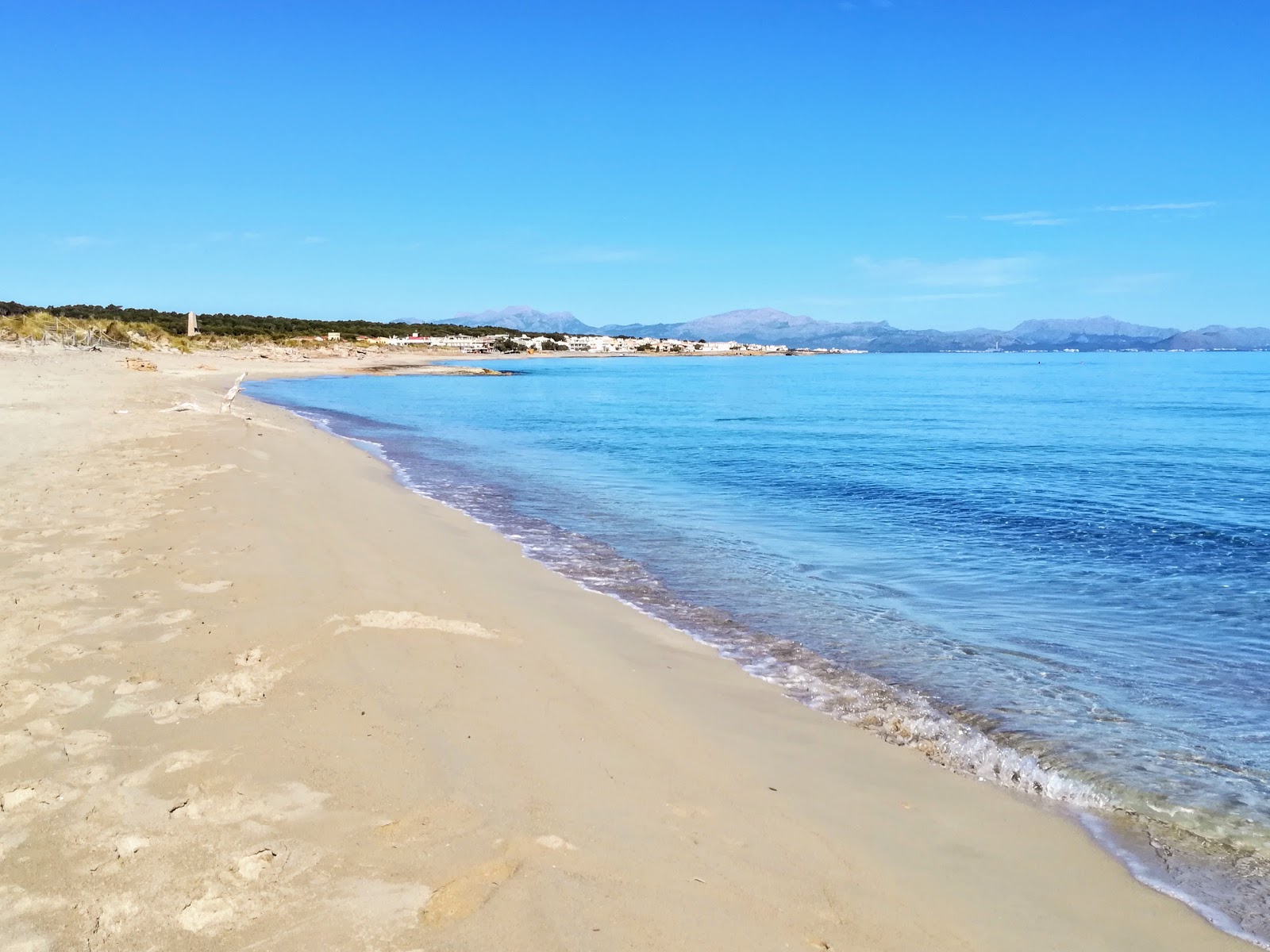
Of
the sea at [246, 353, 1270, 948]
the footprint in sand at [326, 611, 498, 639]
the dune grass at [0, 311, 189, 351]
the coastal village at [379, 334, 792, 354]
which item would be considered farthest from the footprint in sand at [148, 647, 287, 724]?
the coastal village at [379, 334, 792, 354]

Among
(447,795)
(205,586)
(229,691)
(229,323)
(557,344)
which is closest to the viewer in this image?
(447,795)

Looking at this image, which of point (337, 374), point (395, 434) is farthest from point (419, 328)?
point (395, 434)

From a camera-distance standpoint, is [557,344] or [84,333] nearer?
[84,333]

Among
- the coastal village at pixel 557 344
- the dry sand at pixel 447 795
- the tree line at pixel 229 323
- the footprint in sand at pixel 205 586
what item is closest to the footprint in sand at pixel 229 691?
the dry sand at pixel 447 795

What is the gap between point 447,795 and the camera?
12.5 ft

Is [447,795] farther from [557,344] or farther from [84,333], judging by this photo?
[557,344]

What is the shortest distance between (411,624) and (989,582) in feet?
20.8

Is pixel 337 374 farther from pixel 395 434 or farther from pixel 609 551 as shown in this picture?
pixel 609 551

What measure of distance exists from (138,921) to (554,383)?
6063 cm

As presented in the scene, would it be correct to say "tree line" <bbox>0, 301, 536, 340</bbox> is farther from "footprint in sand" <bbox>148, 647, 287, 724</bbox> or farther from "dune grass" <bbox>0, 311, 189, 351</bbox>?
"footprint in sand" <bbox>148, 647, 287, 724</bbox>

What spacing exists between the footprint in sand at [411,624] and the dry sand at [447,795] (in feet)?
0.13

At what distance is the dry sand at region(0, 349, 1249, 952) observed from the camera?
298 centimetres

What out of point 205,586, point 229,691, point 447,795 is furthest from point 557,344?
point 447,795

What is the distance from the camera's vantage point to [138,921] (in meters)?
2.81
